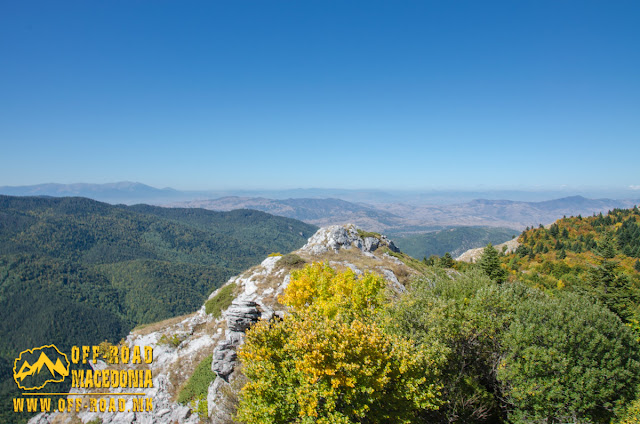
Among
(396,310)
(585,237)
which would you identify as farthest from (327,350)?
(585,237)

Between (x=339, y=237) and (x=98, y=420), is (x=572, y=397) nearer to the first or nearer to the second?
(x=98, y=420)

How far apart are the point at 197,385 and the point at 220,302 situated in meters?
17.6

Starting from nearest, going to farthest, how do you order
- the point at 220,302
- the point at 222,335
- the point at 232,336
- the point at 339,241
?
the point at 232,336 → the point at 222,335 → the point at 220,302 → the point at 339,241

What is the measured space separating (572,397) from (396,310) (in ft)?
37.5

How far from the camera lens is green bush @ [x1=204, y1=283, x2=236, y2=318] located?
137ft

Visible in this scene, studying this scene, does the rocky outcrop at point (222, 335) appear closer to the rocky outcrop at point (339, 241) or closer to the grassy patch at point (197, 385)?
the rocky outcrop at point (339, 241)

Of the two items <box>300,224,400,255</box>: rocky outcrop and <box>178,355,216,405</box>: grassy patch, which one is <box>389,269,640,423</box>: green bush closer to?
<box>178,355,216,405</box>: grassy patch

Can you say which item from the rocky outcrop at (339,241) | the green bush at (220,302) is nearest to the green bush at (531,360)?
the green bush at (220,302)

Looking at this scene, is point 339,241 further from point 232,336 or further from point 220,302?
point 232,336

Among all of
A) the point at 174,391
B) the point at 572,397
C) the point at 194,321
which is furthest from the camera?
the point at 194,321

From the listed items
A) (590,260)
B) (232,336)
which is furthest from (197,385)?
(590,260)

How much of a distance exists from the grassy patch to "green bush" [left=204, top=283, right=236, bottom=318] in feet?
42.6

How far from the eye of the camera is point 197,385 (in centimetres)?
2647

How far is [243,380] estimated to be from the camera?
20.5 meters
